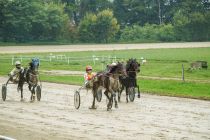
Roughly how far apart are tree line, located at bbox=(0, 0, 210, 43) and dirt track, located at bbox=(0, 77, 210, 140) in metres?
60.8

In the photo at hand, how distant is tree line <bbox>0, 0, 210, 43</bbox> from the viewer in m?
82.3

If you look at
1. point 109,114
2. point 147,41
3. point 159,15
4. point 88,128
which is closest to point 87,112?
point 109,114

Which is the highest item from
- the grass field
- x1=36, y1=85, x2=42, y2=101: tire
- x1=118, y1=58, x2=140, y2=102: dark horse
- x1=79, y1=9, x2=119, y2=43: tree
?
x1=79, y1=9, x2=119, y2=43: tree

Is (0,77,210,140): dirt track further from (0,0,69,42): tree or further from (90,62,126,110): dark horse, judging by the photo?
(0,0,69,42): tree

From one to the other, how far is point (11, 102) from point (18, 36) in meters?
62.1

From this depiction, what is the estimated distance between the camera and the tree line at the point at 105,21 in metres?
82.3

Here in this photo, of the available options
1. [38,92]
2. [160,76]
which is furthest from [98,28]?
[38,92]

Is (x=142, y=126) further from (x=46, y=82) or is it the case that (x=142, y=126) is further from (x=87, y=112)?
(x=46, y=82)

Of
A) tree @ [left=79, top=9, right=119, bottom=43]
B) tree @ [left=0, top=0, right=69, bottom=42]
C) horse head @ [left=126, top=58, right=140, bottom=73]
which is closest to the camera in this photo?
horse head @ [left=126, top=58, right=140, bottom=73]

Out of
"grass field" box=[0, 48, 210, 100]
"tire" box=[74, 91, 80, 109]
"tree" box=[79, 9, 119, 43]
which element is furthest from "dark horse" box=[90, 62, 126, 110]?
"tree" box=[79, 9, 119, 43]

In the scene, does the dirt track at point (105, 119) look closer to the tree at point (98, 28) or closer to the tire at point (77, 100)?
the tire at point (77, 100)

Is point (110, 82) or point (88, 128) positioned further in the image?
point (110, 82)

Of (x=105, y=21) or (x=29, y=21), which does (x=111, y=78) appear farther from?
(x=105, y=21)

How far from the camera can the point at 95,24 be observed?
296 ft
